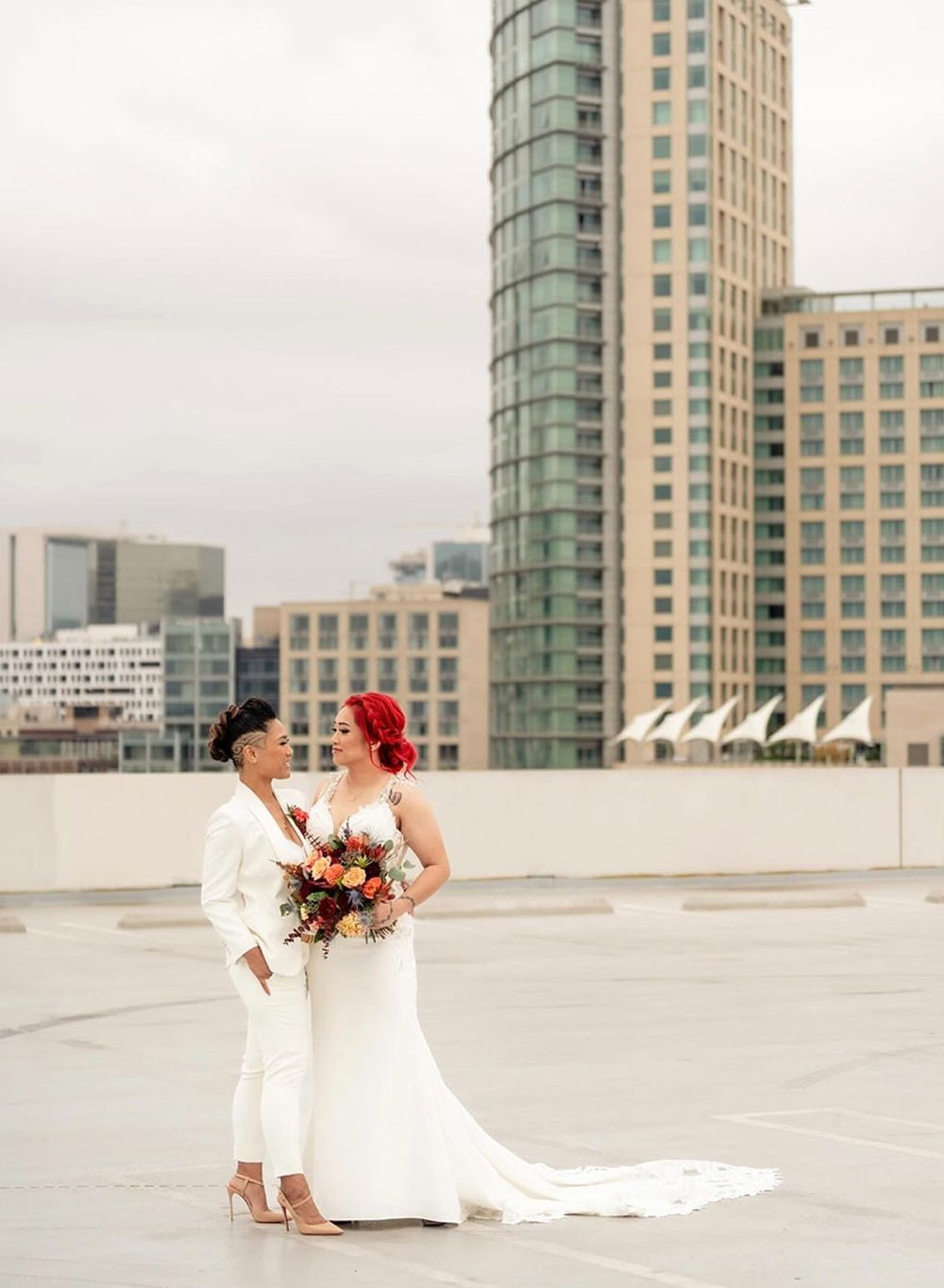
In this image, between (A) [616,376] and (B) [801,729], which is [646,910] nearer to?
(B) [801,729]

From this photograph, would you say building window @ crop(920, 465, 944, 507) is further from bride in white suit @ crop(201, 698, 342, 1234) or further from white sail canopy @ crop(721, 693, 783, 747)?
bride in white suit @ crop(201, 698, 342, 1234)

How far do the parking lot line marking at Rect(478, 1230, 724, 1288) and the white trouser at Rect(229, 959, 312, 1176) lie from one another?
77cm

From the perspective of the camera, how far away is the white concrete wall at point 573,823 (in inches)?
1045

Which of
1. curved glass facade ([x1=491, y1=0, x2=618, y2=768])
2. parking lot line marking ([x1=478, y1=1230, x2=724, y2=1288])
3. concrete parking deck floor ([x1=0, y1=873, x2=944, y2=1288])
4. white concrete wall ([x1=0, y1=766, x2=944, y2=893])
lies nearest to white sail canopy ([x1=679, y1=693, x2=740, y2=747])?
curved glass facade ([x1=491, y1=0, x2=618, y2=768])

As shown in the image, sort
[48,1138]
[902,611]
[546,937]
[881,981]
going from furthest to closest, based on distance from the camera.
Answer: [902,611]
[546,937]
[881,981]
[48,1138]

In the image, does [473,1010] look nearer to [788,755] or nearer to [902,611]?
[788,755]

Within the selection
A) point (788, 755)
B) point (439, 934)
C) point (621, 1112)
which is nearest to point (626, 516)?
point (788, 755)

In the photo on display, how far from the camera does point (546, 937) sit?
21797 millimetres

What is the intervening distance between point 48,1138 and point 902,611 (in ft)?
518

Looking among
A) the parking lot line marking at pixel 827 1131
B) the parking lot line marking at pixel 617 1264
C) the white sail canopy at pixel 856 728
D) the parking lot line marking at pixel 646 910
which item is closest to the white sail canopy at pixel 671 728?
the white sail canopy at pixel 856 728

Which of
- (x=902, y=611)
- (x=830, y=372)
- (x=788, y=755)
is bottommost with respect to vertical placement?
(x=788, y=755)

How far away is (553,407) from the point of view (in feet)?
516

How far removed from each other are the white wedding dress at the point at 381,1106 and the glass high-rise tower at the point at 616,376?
5742 inches

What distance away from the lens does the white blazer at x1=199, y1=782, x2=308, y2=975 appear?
7.70 m
